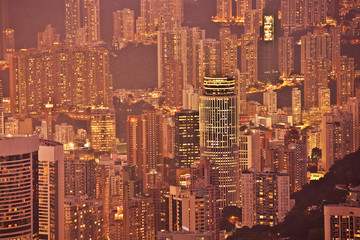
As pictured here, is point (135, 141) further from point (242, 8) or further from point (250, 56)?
point (250, 56)

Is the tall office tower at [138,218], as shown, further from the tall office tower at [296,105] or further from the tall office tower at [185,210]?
the tall office tower at [296,105]

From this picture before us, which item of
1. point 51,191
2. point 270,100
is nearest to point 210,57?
point 270,100

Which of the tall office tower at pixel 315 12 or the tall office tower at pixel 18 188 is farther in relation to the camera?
the tall office tower at pixel 315 12

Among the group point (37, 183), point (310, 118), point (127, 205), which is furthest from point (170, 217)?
point (310, 118)

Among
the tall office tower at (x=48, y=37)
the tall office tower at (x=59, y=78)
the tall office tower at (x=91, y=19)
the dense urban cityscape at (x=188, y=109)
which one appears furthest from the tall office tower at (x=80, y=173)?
the tall office tower at (x=91, y=19)

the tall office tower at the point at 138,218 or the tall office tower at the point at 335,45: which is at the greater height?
the tall office tower at the point at 335,45

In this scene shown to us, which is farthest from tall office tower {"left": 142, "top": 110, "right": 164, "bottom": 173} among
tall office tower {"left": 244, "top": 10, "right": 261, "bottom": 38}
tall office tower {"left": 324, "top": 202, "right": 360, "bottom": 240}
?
tall office tower {"left": 324, "top": 202, "right": 360, "bottom": 240}
